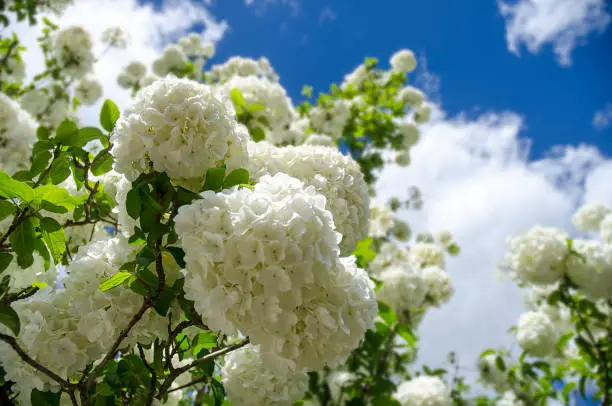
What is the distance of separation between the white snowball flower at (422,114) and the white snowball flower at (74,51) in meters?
4.97

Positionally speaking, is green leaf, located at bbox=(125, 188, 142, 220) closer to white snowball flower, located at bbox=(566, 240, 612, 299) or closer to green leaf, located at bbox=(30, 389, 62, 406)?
green leaf, located at bbox=(30, 389, 62, 406)

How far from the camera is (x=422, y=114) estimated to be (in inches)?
300

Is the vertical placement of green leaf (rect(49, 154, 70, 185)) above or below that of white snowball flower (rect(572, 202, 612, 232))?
below

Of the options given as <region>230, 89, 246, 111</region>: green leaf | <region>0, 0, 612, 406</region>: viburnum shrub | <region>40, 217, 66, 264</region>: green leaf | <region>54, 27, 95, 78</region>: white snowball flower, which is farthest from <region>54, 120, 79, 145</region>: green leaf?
<region>54, 27, 95, 78</region>: white snowball flower

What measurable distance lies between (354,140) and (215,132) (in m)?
5.66

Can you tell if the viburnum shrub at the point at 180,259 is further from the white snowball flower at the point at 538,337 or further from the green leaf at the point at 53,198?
the white snowball flower at the point at 538,337

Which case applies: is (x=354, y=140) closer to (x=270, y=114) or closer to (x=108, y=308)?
(x=270, y=114)

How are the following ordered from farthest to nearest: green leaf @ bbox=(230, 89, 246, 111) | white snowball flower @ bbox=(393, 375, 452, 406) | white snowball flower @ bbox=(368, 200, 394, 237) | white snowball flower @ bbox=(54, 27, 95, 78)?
white snowball flower @ bbox=(368, 200, 394, 237) < white snowball flower @ bbox=(54, 27, 95, 78) < white snowball flower @ bbox=(393, 375, 452, 406) < green leaf @ bbox=(230, 89, 246, 111)

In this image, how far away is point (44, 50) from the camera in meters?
5.41

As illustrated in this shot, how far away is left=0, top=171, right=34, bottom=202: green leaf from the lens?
4.03ft

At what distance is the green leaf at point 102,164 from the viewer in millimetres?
1607

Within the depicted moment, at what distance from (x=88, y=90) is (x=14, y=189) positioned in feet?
20.1

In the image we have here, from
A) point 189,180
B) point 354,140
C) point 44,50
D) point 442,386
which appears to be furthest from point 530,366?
point 44,50

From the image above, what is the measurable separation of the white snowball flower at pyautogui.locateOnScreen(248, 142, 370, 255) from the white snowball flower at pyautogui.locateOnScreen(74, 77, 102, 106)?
19.6 ft
